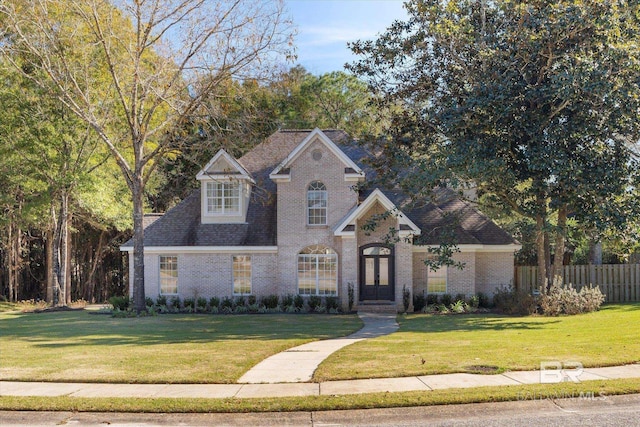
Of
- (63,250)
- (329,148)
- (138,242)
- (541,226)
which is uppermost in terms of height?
(329,148)

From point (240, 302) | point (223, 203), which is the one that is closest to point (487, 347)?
point (240, 302)

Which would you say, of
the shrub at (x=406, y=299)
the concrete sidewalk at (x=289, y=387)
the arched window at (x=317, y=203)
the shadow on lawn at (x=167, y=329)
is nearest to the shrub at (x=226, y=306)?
the shadow on lawn at (x=167, y=329)

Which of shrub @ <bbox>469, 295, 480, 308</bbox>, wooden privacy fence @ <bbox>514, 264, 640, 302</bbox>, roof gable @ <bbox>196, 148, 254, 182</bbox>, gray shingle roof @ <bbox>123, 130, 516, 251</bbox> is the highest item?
roof gable @ <bbox>196, 148, 254, 182</bbox>

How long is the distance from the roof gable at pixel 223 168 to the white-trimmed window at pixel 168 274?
13.4ft

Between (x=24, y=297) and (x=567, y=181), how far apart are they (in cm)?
3635

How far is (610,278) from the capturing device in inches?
1171

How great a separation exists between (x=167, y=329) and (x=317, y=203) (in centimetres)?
1030

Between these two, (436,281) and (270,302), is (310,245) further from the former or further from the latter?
(436,281)

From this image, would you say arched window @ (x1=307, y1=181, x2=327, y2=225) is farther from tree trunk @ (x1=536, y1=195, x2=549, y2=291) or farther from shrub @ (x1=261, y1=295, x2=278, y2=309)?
tree trunk @ (x1=536, y1=195, x2=549, y2=291)

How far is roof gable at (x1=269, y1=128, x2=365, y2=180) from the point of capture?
27.1m

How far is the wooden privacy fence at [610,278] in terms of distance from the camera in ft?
97.2

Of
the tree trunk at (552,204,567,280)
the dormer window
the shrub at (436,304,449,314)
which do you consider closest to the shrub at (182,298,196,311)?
the dormer window

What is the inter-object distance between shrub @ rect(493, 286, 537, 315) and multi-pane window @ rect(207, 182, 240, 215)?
40.9ft
